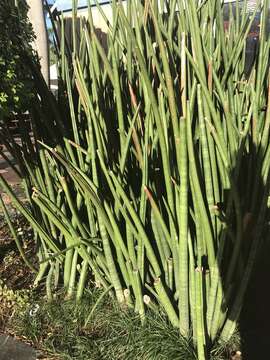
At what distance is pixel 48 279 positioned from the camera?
2.73 m

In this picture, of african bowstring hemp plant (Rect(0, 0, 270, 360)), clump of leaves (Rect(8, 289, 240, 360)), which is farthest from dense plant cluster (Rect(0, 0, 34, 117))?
clump of leaves (Rect(8, 289, 240, 360))

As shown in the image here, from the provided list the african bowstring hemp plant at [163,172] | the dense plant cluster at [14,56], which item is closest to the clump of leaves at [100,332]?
the african bowstring hemp plant at [163,172]

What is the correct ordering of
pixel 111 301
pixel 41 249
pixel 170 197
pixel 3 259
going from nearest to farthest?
pixel 170 197 → pixel 111 301 → pixel 41 249 → pixel 3 259

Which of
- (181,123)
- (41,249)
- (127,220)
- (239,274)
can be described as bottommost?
(41,249)

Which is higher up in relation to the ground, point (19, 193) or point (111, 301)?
point (111, 301)

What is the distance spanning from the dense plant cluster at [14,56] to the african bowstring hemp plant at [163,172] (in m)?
0.26

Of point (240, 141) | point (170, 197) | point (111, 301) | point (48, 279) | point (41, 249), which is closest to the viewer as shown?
point (240, 141)

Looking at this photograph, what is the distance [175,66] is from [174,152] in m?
0.61

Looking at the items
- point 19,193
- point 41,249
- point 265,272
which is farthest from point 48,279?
point 19,193

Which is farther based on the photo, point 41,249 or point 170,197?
point 41,249

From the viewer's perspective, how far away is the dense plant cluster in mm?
2137

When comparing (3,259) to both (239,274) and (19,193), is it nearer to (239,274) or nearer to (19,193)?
(239,274)

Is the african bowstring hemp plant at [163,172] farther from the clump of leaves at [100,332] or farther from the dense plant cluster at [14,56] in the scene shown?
the dense plant cluster at [14,56]

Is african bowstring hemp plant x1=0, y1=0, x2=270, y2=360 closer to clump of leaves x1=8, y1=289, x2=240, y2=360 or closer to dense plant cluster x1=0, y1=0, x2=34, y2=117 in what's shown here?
clump of leaves x1=8, y1=289, x2=240, y2=360
